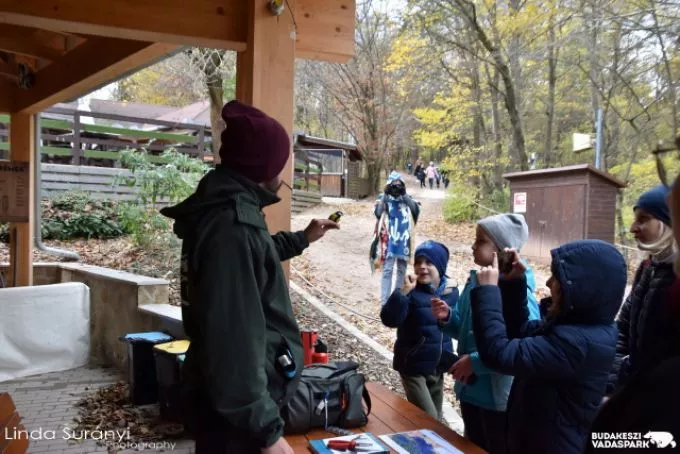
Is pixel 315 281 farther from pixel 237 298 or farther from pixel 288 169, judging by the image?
pixel 237 298

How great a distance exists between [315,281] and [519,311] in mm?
7132

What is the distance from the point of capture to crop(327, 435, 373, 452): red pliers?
1.86 meters

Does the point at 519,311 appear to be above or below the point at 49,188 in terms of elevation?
below

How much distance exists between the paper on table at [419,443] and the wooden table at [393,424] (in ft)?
0.15

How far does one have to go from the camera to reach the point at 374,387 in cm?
268

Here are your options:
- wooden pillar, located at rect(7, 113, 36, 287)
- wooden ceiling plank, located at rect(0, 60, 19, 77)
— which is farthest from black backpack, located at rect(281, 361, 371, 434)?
wooden ceiling plank, located at rect(0, 60, 19, 77)

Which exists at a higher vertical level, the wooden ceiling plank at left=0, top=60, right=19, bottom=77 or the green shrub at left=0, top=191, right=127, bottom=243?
the wooden ceiling plank at left=0, top=60, right=19, bottom=77

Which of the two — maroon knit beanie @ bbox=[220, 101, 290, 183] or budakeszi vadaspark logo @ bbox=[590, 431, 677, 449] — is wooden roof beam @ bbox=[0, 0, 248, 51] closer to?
maroon knit beanie @ bbox=[220, 101, 290, 183]

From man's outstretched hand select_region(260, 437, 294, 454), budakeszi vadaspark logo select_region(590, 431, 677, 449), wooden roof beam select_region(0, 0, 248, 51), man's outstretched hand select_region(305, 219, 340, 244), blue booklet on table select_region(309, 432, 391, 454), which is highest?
wooden roof beam select_region(0, 0, 248, 51)

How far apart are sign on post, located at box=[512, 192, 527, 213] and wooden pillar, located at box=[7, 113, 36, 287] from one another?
323 inches

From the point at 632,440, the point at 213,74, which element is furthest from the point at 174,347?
the point at 213,74

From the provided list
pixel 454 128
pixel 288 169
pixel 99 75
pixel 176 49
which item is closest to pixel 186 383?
pixel 288 169

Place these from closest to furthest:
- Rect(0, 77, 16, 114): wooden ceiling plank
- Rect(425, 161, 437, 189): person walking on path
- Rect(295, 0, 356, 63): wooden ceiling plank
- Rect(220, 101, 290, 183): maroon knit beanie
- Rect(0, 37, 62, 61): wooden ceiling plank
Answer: Rect(220, 101, 290, 183): maroon knit beanie < Rect(295, 0, 356, 63): wooden ceiling plank < Rect(0, 37, 62, 61): wooden ceiling plank < Rect(0, 77, 16, 114): wooden ceiling plank < Rect(425, 161, 437, 189): person walking on path

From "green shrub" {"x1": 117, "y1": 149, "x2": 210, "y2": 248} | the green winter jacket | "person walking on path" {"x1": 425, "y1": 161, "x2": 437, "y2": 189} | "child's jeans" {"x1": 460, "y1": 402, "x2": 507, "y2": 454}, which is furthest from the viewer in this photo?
"person walking on path" {"x1": 425, "y1": 161, "x2": 437, "y2": 189}
